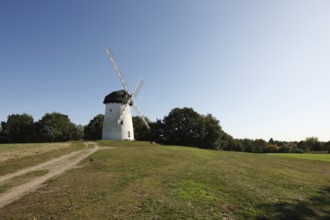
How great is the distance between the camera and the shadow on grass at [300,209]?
11.0 metres

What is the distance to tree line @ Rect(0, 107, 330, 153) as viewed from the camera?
80.8 meters

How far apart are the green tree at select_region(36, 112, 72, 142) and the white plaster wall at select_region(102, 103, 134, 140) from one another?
41494mm

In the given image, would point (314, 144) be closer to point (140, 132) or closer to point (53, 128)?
point (140, 132)

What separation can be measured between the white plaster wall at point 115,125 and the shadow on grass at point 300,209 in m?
53.3

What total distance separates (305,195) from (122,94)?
5549cm

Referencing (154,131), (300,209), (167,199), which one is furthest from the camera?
(154,131)

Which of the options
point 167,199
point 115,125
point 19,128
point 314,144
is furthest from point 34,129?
point 314,144

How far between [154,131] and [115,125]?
24.0 meters

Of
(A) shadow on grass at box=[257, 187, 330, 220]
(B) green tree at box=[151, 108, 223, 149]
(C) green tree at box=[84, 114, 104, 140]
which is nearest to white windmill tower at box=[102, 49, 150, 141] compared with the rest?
(B) green tree at box=[151, 108, 223, 149]

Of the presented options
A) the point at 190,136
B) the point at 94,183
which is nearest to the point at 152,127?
the point at 190,136

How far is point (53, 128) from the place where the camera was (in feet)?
321

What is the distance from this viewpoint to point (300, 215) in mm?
11117

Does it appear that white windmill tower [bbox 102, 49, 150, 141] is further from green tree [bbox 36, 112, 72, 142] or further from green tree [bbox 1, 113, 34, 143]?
green tree [bbox 1, 113, 34, 143]

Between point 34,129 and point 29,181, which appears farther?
point 34,129
